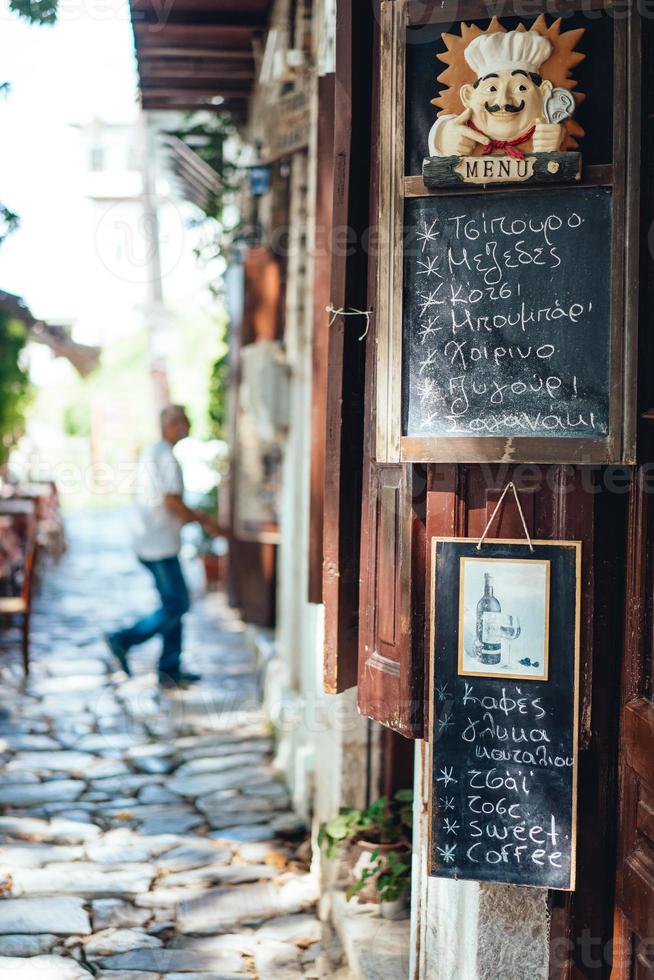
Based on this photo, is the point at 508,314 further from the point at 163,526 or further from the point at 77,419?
the point at 77,419

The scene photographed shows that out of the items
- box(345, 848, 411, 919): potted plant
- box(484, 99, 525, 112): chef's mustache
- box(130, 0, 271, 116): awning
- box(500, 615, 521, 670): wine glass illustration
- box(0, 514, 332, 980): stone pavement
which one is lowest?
box(0, 514, 332, 980): stone pavement

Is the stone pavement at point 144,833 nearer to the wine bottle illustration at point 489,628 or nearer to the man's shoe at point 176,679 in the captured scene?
the man's shoe at point 176,679

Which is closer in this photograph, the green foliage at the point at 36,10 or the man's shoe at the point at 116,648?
the green foliage at the point at 36,10

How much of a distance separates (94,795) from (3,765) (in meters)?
0.73

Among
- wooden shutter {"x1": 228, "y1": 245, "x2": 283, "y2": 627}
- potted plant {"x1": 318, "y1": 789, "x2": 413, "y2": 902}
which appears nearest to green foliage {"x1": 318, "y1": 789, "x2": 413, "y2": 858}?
potted plant {"x1": 318, "y1": 789, "x2": 413, "y2": 902}

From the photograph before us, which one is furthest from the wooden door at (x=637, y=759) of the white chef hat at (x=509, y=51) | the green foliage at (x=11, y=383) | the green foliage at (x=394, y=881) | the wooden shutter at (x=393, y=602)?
the green foliage at (x=11, y=383)

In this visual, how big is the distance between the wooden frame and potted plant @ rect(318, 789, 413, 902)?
72.6 inches

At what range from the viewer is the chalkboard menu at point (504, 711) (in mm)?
3088

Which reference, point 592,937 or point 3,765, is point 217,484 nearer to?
point 3,765

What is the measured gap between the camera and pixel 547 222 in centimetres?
307

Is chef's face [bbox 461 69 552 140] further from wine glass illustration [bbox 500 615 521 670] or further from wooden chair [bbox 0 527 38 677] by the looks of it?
wooden chair [bbox 0 527 38 677]

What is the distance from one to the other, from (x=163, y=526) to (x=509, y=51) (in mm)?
5111

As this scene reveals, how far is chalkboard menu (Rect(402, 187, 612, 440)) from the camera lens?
303 cm

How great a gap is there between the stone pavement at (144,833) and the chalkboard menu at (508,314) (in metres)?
2.23
